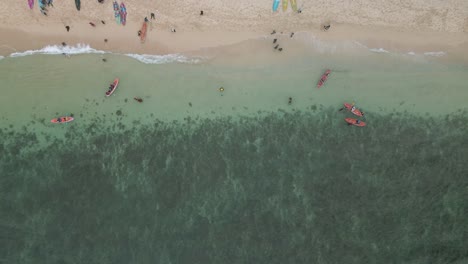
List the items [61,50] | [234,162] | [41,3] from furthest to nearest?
[61,50] → [234,162] → [41,3]

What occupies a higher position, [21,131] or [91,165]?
[21,131]

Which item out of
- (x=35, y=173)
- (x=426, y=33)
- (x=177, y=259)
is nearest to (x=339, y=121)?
(x=426, y=33)

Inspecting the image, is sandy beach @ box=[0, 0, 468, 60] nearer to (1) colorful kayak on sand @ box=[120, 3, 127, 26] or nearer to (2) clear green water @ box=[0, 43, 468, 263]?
(1) colorful kayak on sand @ box=[120, 3, 127, 26]

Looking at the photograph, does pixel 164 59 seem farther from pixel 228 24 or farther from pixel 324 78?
pixel 324 78

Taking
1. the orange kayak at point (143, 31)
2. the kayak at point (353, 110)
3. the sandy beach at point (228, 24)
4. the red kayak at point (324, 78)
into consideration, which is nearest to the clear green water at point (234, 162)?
the red kayak at point (324, 78)

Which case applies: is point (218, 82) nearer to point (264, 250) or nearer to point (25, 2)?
point (264, 250)

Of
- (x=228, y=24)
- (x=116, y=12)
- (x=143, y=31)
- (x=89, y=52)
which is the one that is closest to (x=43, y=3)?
(x=89, y=52)

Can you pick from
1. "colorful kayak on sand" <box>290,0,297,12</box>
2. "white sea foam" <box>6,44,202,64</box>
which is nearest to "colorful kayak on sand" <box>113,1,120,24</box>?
"white sea foam" <box>6,44,202,64</box>
